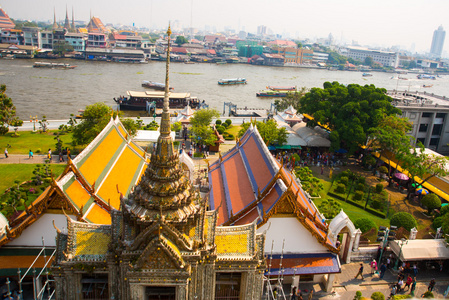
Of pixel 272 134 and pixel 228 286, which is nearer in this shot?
pixel 228 286

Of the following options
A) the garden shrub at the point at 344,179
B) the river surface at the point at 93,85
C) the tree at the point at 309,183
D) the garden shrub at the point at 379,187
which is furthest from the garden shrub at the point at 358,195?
the river surface at the point at 93,85

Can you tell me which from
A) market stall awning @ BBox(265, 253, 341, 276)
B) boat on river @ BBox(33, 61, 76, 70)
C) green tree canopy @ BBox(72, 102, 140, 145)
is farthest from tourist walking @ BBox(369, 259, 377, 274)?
boat on river @ BBox(33, 61, 76, 70)

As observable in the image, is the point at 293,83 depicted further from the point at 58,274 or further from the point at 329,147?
the point at 58,274

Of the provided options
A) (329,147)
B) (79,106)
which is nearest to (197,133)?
(329,147)

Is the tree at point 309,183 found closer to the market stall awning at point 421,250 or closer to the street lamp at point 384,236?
the street lamp at point 384,236

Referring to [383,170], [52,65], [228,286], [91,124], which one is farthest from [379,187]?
[52,65]

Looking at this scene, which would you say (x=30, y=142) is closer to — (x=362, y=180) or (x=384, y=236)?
(x=362, y=180)

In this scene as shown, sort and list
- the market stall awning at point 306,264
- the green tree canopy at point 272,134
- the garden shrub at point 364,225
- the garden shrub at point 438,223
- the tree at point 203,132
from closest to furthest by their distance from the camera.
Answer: the market stall awning at point 306,264 < the garden shrub at point 364,225 < the garden shrub at point 438,223 < the green tree canopy at point 272,134 < the tree at point 203,132
